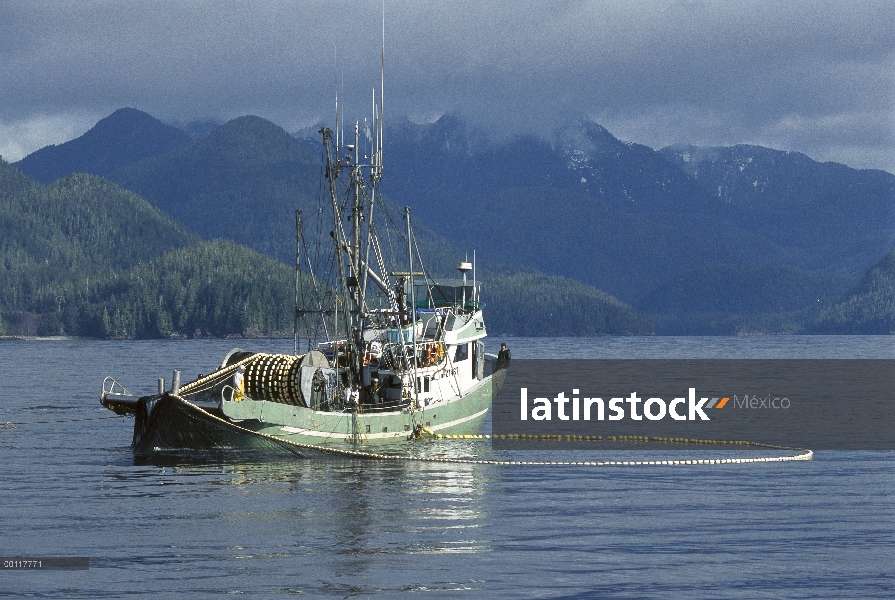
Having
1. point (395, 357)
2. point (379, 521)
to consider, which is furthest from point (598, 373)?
point (379, 521)

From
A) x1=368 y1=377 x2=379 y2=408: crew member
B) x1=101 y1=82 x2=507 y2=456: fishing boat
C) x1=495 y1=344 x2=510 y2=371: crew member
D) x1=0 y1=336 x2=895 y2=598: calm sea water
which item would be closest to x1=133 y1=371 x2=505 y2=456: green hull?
x1=101 y1=82 x2=507 y2=456: fishing boat

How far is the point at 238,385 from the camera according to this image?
66375mm

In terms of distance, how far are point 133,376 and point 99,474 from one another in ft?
337

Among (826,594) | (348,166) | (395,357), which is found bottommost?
(826,594)

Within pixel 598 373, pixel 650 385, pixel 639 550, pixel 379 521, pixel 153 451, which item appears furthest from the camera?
pixel 598 373

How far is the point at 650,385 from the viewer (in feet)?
517

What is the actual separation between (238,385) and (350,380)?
8.18 m

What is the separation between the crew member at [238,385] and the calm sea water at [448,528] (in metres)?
3.26

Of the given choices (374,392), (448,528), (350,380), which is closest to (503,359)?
(374,392)

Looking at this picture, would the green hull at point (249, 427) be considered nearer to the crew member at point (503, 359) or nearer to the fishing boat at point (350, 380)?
the fishing boat at point (350, 380)

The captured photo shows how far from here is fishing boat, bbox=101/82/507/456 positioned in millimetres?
66625

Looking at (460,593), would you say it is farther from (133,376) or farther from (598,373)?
(598,373)

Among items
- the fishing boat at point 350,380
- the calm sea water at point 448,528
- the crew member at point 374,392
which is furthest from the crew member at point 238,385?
the crew member at point 374,392

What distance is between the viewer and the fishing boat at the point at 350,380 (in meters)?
66.6
